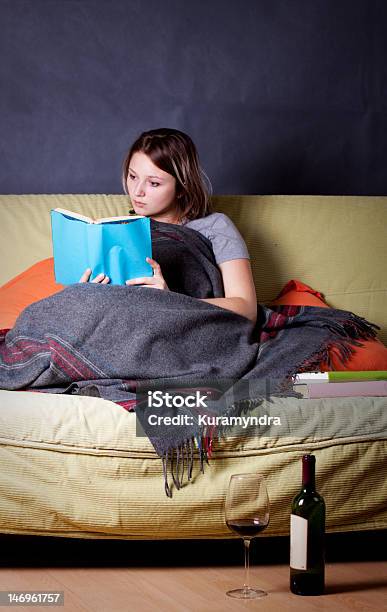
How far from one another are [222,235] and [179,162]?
0.76 ft

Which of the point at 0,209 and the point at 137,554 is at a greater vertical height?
the point at 0,209

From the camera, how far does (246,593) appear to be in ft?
5.43

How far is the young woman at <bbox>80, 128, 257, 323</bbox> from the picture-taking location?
7.81 feet

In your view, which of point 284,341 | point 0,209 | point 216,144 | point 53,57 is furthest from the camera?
point 216,144

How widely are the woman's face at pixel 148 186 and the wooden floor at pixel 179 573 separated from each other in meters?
0.90

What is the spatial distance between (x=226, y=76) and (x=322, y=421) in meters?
1.67

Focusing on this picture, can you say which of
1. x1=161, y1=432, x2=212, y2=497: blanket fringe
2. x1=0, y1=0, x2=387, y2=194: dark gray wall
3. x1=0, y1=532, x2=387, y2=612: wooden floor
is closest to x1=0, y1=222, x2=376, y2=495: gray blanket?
x1=161, y1=432, x2=212, y2=497: blanket fringe

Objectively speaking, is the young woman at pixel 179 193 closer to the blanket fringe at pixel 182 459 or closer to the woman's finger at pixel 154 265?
the woman's finger at pixel 154 265

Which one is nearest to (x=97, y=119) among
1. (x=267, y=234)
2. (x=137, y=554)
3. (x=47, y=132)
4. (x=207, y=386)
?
(x=47, y=132)

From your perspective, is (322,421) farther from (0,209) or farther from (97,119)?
(97,119)

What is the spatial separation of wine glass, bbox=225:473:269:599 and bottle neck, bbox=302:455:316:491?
0.26 ft

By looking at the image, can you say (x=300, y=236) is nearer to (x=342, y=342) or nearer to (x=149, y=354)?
(x=342, y=342)

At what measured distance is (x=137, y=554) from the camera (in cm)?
195

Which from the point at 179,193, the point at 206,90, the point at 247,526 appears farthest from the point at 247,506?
the point at 206,90
